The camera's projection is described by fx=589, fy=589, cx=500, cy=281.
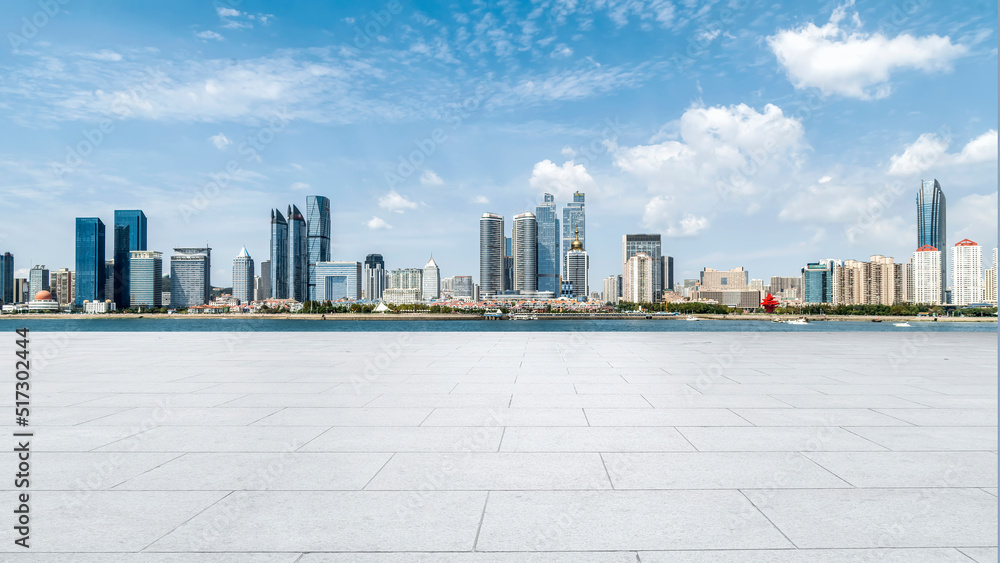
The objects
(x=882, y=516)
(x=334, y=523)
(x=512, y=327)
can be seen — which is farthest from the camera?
(x=512, y=327)

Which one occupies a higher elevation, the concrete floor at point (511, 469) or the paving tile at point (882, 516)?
the paving tile at point (882, 516)

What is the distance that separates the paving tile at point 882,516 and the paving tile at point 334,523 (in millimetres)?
2476

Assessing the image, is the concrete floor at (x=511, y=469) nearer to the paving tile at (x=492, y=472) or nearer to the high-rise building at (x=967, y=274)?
the paving tile at (x=492, y=472)

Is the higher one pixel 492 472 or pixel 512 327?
pixel 492 472

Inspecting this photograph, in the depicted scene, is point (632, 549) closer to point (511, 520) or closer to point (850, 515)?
point (511, 520)

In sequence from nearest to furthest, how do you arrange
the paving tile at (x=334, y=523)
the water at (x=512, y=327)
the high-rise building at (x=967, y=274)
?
the paving tile at (x=334, y=523), the water at (x=512, y=327), the high-rise building at (x=967, y=274)

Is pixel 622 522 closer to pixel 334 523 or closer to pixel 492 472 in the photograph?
pixel 492 472

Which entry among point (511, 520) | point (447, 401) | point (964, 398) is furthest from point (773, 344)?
point (511, 520)

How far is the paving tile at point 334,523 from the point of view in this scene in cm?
418

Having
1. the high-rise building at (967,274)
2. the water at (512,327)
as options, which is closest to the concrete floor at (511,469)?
the water at (512,327)

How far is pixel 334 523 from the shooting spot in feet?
14.9

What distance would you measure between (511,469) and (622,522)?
64.7 inches

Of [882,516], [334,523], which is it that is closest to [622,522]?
[882,516]

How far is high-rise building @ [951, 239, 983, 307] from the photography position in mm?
182762
